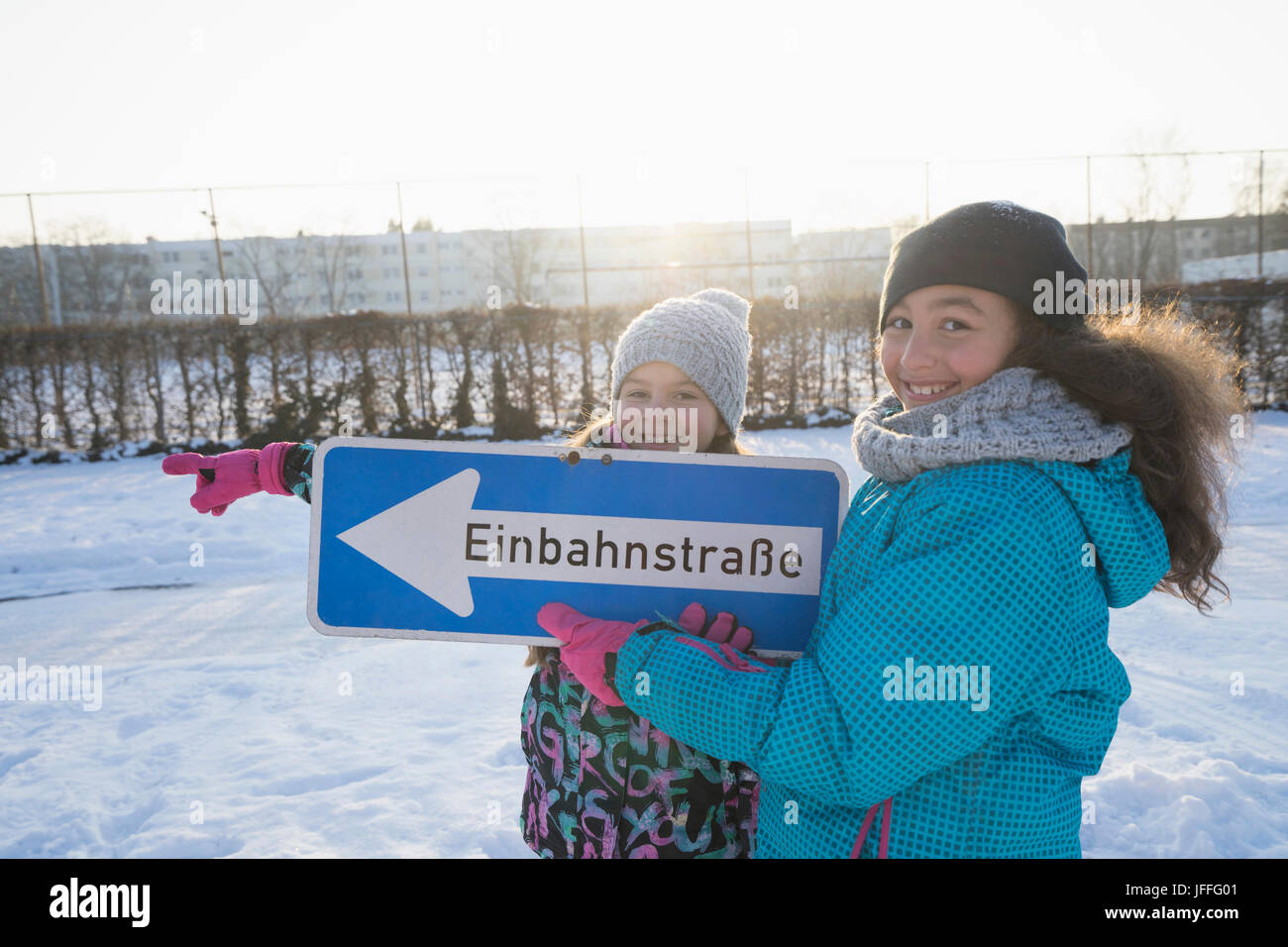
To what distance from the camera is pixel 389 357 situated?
36.3 feet

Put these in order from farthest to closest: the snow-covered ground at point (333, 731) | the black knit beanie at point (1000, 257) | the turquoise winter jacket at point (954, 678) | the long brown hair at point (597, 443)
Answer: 1. the snow-covered ground at point (333, 731)
2. the long brown hair at point (597, 443)
3. the black knit beanie at point (1000, 257)
4. the turquoise winter jacket at point (954, 678)

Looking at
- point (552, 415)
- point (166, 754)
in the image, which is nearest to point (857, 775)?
point (166, 754)

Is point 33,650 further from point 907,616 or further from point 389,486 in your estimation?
point 907,616

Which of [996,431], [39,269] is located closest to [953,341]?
Result: [996,431]

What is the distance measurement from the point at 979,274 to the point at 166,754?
12.3ft

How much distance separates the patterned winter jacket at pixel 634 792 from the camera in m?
1.56

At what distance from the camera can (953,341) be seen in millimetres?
1304

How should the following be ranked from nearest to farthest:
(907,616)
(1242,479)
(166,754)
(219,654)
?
(907,616) < (166,754) < (219,654) < (1242,479)

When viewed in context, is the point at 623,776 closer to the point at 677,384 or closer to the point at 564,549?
the point at 564,549

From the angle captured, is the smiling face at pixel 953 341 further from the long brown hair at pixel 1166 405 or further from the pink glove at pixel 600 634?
the pink glove at pixel 600 634

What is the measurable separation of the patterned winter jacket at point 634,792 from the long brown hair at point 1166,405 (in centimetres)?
92

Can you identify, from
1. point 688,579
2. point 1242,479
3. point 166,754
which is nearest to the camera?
point 688,579

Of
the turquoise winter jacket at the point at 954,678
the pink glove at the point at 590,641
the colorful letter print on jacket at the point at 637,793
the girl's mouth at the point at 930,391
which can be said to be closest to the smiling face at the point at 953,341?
the girl's mouth at the point at 930,391

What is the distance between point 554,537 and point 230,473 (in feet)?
2.74
